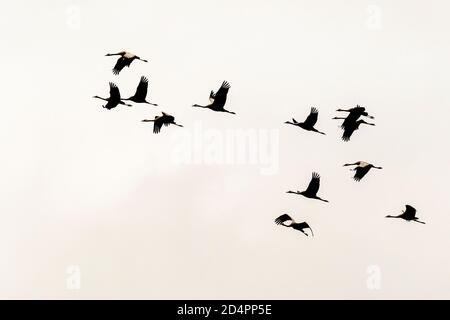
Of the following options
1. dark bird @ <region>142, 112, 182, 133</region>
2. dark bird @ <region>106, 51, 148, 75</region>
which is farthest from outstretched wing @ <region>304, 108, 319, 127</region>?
dark bird @ <region>106, 51, 148, 75</region>

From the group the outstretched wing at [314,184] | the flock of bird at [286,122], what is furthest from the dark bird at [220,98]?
the outstretched wing at [314,184]

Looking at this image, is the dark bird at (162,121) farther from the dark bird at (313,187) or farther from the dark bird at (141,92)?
the dark bird at (313,187)

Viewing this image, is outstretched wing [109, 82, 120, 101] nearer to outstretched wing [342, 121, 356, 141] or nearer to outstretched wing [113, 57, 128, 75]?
outstretched wing [113, 57, 128, 75]

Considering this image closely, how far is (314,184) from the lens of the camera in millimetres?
49594

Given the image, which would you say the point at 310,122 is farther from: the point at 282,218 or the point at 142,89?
the point at 142,89

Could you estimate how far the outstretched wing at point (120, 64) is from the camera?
157 ft

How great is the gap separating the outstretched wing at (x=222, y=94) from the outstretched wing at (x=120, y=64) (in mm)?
3971

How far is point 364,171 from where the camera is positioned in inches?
2020

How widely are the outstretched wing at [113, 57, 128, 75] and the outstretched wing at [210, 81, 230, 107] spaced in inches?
156

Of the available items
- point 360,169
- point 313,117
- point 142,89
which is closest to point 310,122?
point 313,117
